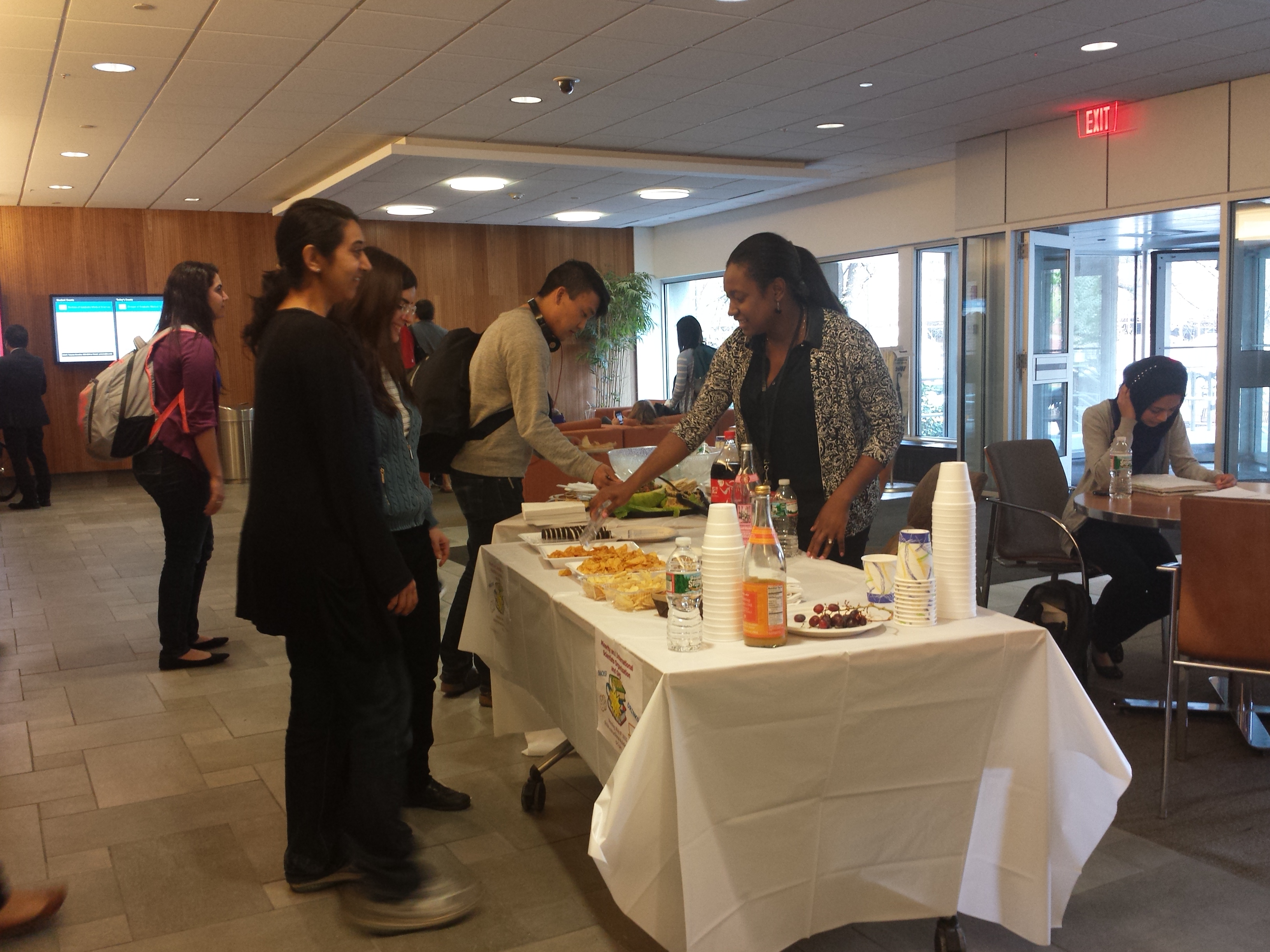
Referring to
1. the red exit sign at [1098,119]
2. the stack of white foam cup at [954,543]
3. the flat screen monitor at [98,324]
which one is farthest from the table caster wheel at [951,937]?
the flat screen monitor at [98,324]

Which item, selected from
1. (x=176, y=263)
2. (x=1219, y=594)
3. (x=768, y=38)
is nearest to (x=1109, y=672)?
(x=1219, y=594)

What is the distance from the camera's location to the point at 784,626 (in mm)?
1948

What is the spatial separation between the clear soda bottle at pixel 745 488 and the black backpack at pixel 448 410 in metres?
1.13

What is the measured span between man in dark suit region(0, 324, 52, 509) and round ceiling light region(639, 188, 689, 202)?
6122mm

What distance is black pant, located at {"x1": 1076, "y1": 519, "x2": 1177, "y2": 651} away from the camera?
12.8 ft

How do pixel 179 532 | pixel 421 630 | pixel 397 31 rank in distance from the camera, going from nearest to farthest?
pixel 421 630
pixel 179 532
pixel 397 31

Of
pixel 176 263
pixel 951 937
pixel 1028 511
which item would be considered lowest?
pixel 951 937

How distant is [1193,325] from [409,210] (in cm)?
790

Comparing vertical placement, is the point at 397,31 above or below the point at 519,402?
above

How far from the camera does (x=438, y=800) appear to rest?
3.05 meters

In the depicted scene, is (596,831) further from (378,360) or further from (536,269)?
(536,269)

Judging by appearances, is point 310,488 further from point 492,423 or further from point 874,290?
point 874,290

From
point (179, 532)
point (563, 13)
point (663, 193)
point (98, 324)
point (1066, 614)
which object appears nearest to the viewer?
point (1066, 614)

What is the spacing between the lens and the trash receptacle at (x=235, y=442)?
11805 mm
